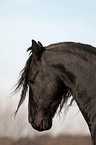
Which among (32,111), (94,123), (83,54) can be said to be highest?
(83,54)

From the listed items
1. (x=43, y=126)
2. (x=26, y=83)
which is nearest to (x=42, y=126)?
(x=43, y=126)

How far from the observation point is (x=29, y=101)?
3852 millimetres

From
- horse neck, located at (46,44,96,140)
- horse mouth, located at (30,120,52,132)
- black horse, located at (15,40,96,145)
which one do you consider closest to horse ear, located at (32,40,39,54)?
black horse, located at (15,40,96,145)

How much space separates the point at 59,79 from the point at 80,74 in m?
0.30

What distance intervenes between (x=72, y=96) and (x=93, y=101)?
1.15 feet

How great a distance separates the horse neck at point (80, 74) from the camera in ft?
10.7

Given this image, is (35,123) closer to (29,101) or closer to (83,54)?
(29,101)

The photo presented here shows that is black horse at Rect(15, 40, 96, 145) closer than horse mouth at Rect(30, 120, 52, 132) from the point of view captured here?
Yes

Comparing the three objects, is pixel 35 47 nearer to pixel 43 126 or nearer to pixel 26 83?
pixel 26 83

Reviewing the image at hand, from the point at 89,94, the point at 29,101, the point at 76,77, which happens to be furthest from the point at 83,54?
the point at 29,101

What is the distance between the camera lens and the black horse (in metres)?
3.29

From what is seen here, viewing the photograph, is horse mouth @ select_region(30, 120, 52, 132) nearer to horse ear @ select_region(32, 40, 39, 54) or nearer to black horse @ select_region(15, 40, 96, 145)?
black horse @ select_region(15, 40, 96, 145)

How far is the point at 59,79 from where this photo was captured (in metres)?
3.44

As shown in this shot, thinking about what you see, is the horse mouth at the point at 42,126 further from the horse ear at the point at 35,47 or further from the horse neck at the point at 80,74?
the horse ear at the point at 35,47
